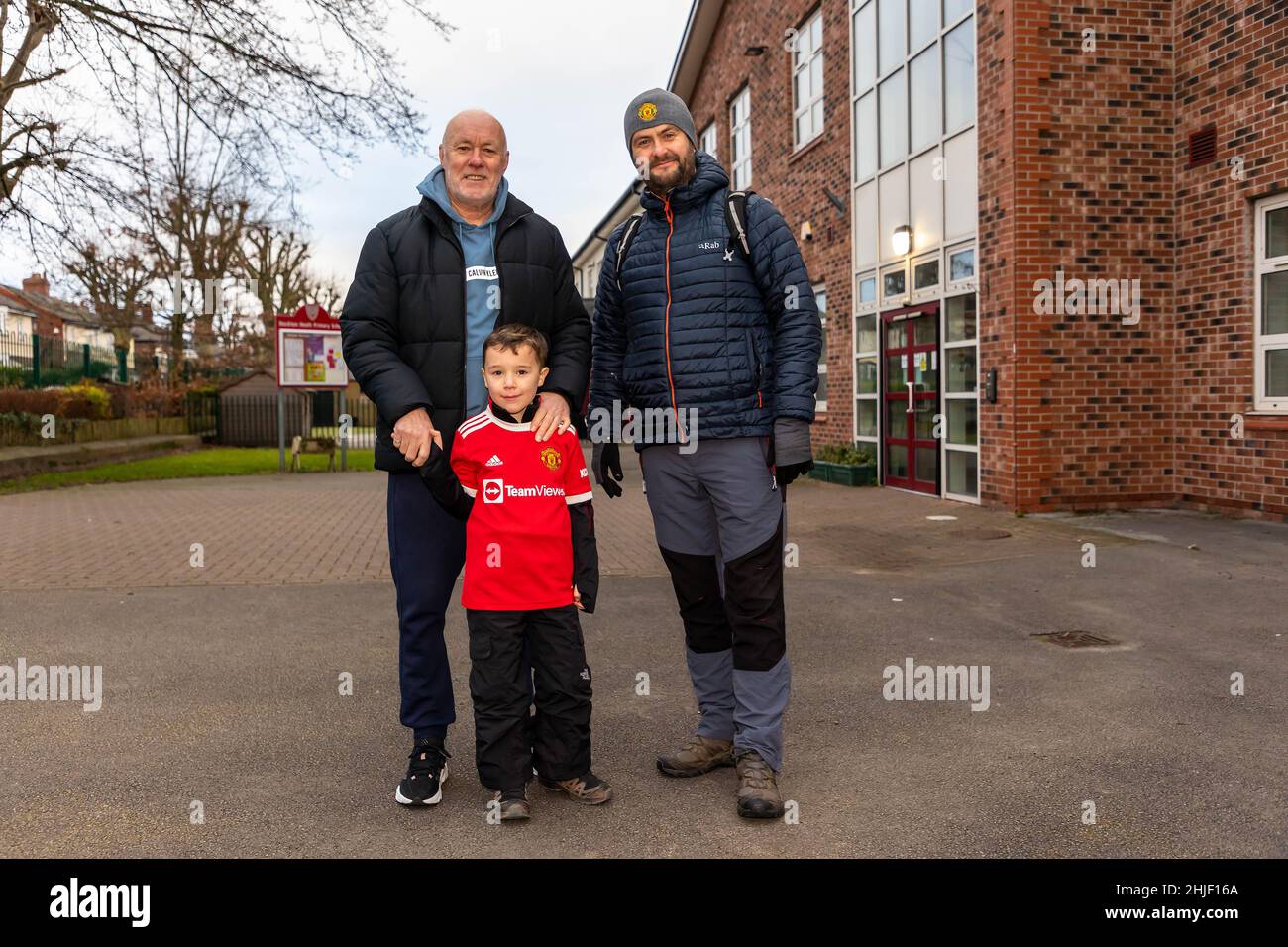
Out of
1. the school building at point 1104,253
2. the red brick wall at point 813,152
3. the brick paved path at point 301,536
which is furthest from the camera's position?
the red brick wall at point 813,152

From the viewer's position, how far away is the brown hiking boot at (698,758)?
361 cm

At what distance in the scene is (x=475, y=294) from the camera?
3.49m

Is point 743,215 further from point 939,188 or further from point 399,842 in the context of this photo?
point 939,188

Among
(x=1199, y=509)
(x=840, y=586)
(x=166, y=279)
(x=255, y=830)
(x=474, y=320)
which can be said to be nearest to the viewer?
(x=255, y=830)

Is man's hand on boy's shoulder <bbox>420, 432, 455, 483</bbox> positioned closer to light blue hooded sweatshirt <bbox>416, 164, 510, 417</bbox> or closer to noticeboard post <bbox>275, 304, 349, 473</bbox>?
light blue hooded sweatshirt <bbox>416, 164, 510, 417</bbox>

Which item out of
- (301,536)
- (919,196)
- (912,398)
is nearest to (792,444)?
(301,536)

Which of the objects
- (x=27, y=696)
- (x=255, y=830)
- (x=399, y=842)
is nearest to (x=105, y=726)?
(x=27, y=696)

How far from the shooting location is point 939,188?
12.2 meters

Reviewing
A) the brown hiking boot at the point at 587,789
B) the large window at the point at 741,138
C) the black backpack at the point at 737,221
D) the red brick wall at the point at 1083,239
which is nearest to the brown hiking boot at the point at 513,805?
the brown hiking boot at the point at 587,789

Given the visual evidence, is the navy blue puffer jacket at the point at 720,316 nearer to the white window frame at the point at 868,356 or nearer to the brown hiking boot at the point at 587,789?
the brown hiking boot at the point at 587,789

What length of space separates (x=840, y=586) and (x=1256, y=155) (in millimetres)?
5954

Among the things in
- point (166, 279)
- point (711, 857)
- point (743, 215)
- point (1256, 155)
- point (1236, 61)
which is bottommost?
point (711, 857)

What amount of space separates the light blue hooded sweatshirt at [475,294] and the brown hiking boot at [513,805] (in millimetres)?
1227

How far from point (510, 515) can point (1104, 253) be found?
902 cm
